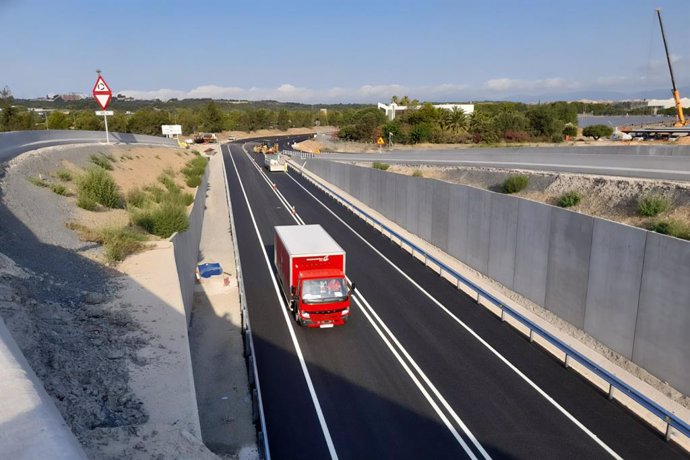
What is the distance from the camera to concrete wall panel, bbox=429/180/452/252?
30.7 m

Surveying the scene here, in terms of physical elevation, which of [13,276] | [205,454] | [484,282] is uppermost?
[13,276]

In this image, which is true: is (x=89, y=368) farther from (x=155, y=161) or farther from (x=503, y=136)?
(x=503, y=136)

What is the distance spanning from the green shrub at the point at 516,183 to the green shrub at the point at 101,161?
25284 millimetres

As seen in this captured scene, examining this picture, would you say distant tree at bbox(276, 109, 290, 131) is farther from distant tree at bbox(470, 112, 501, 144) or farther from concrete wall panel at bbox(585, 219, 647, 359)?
concrete wall panel at bbox(585, 219, 647, 359)

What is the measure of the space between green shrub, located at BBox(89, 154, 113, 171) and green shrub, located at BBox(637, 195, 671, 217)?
1204 inches

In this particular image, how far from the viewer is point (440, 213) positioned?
31.4m

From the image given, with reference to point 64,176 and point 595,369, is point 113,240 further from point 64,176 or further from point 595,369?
point 595,369

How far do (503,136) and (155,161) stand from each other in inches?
2220

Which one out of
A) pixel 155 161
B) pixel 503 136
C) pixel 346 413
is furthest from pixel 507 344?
pixel 503 136

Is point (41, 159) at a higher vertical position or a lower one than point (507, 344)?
higher

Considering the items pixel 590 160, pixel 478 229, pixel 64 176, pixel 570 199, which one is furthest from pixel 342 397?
pixel 590 160

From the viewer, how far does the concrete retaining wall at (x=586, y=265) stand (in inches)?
613

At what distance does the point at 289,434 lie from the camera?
40.4ft

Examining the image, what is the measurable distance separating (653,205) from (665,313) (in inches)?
296
